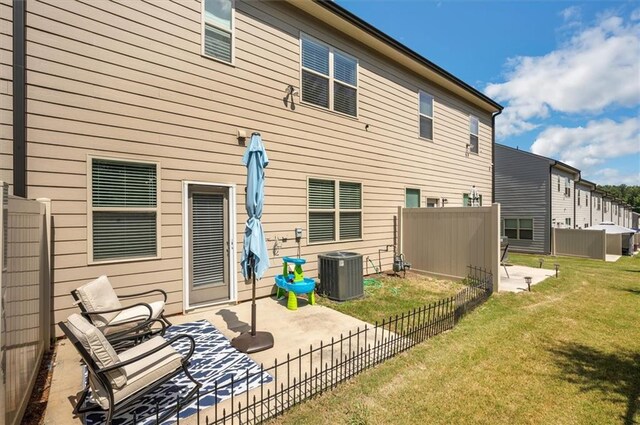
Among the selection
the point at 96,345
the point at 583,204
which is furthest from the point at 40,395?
the point at 583,204

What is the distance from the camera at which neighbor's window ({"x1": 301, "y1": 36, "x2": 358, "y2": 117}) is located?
7.15 metres

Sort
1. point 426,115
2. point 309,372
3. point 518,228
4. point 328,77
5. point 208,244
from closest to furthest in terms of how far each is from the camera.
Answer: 1. point 309,372
2. point 208,244
3. point 328,77
4. point 426,115
5. point 518,228

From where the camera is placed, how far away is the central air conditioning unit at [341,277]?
6109mm

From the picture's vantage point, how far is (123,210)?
464cm

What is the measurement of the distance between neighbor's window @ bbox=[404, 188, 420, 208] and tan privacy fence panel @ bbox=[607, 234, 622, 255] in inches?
673

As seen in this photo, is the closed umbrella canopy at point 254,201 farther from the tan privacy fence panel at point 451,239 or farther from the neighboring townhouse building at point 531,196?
the neighboring townhouse building at point 531,196

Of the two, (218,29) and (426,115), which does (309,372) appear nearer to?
(218,29)

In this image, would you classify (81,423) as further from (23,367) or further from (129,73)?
(129,73)

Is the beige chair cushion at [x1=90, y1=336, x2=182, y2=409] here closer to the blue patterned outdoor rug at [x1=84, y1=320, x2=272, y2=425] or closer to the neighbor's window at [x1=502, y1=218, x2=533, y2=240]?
the blue patterned outdoor rug at [x1=84, y1=320, x2=272, y2=425]

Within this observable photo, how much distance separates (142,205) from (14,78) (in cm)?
227

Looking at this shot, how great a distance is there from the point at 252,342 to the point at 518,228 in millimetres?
20586

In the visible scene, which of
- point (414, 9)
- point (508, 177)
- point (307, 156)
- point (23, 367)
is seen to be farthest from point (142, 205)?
point (508, 177)

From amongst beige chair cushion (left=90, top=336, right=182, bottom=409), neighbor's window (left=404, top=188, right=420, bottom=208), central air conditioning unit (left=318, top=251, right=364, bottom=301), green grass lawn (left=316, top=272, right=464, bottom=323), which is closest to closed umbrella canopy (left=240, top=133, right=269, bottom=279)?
beige chair cushion (left=90, top=336, right=182, bottom=409)

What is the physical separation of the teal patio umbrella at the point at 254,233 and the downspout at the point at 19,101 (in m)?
3.03
